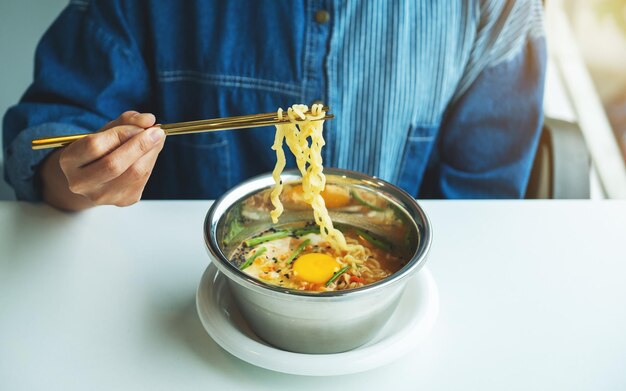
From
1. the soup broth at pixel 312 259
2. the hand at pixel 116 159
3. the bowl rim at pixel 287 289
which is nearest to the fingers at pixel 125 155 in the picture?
the hand at pixel 116 159

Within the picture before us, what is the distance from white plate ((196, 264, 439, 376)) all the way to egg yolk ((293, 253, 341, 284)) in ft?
0.42

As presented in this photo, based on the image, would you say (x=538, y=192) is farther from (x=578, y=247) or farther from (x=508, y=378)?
(x=508, y=378)

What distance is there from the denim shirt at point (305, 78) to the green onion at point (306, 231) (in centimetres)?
46

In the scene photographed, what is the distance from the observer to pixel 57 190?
134 cm

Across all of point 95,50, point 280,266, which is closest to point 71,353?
point 280,266

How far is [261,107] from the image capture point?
5.40 ft

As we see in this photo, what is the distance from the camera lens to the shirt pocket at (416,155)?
5.68 ft

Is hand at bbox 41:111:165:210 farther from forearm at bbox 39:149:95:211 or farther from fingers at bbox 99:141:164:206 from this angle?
forearm at bbox 39:149:95:211

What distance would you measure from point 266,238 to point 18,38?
1.82 meters

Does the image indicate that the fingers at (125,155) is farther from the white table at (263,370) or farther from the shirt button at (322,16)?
the shirt button at (322,16)

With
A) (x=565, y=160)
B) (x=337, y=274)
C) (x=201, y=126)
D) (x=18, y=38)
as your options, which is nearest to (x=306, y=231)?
(x=337, y=274)

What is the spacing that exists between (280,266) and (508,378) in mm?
428

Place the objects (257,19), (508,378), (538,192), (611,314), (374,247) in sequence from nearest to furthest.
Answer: (508,378) → (611,314) → (374,247) → (257,19) → (538,192)

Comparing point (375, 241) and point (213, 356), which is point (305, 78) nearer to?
point (375, 241)
